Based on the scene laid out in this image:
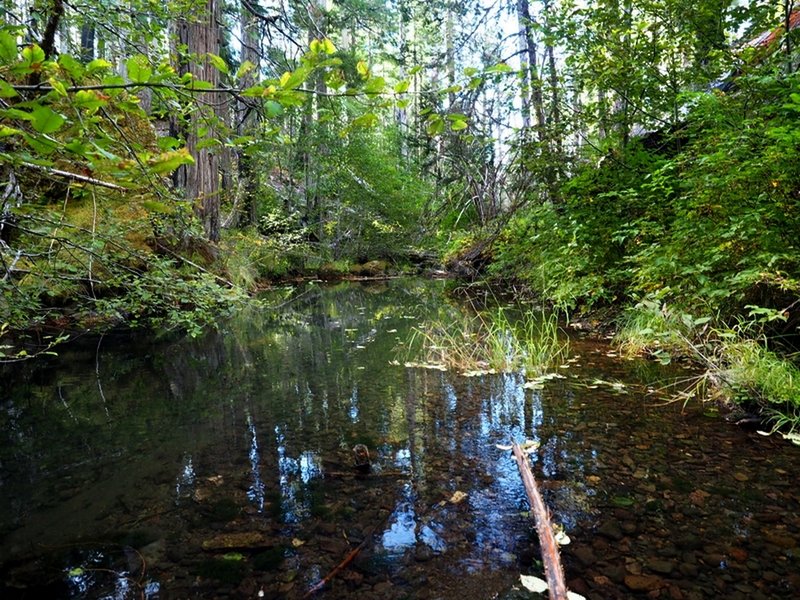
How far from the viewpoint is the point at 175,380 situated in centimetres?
475

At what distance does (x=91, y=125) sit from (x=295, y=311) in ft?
26.7

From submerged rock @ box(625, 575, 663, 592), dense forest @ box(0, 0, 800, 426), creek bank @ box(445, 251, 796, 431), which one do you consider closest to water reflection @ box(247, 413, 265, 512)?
dense forest @ box(0, 0, 800, 426)

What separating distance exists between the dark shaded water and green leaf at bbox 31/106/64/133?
65.8 inches

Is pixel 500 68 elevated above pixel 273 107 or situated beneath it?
elevated above

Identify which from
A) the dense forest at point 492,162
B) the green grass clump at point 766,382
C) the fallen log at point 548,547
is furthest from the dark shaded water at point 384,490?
the dense forest at point 492,162

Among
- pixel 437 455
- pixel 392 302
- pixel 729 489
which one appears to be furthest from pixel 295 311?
pixel 729 489

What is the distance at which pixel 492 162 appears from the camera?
11.9 m

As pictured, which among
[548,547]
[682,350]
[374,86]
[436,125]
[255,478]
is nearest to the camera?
[374,86]

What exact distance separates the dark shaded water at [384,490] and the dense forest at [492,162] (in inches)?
31.0

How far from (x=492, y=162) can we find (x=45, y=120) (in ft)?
39.0

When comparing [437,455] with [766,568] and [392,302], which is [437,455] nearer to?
[766,568]

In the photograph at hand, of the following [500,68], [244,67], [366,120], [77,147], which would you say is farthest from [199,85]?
[500,68]

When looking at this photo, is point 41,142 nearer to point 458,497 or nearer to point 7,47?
point 7,47

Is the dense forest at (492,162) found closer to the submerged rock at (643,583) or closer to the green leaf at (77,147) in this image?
the green leaf at (77,147)
